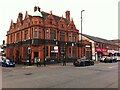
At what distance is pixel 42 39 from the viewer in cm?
4338

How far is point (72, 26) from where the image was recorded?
52656 mm

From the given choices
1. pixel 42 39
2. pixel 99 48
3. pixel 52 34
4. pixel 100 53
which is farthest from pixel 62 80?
pixel 100 53

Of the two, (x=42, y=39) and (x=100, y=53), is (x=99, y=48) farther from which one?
(x=42, y=39)

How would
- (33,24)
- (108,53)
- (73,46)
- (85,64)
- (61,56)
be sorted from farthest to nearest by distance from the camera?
(108,53), (73,46), (61,56), (33,24), (85,64)

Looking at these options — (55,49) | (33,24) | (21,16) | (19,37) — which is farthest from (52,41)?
(21,16)

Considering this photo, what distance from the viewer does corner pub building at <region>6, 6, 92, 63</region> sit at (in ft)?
141

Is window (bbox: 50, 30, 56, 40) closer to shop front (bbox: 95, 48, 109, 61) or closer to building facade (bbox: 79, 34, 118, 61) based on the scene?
building facade (bbox: 79, 34, 118, 61)

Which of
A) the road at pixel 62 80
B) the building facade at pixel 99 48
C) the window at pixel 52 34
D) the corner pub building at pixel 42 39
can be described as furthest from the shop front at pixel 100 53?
the road at pixel 62 80

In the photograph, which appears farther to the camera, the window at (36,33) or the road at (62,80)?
the window at (36,33)

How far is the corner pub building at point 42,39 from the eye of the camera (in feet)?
141

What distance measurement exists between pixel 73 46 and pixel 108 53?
82.9 feet


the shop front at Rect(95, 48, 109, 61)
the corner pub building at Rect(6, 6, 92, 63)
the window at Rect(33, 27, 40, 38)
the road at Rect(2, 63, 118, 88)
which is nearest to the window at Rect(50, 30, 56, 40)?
the corner pub building at Rect(6, 6, 92, 63)

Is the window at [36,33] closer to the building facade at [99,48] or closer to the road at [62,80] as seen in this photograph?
the road at [62,80]

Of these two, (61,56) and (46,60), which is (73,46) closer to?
(61,56)
